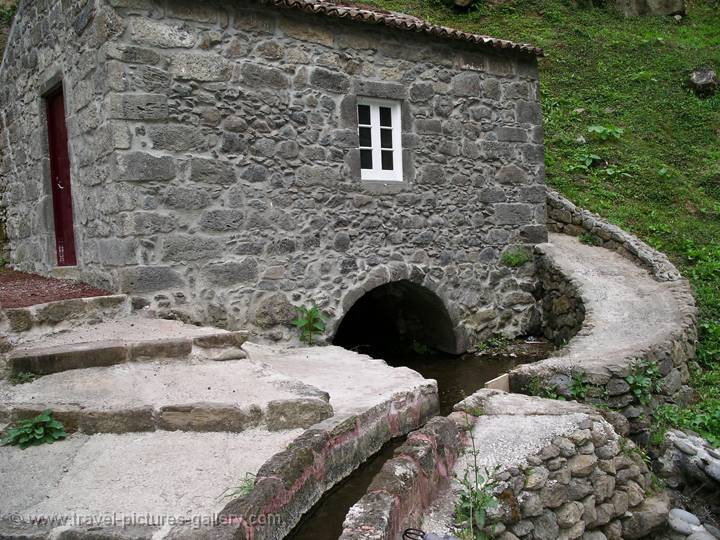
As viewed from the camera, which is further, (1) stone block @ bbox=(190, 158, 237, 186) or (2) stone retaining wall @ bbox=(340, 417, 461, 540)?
(1) stone block @ bbox=(190, 158, 237, 186)

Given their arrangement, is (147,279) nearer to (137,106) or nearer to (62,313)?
(62,313)

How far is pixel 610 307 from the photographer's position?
24.3 feet

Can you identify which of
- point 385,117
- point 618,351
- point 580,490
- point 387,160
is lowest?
point 580,490

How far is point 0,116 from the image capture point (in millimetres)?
9016

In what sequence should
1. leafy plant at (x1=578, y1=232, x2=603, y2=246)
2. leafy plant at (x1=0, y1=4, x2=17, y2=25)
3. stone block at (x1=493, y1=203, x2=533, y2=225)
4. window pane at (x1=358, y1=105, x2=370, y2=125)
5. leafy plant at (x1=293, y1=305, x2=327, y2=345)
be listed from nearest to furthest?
1. leafy plant at (x1=293, y1=305, x2=327, y2=345)
2. window pane at (x1=358, y1=105, x2=370, y2=125)
3. stone block at (x1=493, y1=203, x2=533, y2=225)
4. leafy plant at (x1=578, y1=232, x2=603, y2=246)
5. leafy plant at (x1=0, y1=4, x2=17, y2=25)

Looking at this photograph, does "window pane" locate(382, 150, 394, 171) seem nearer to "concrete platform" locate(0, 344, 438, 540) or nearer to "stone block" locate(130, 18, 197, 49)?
"stone block" locate(130, 18, 197, 49)

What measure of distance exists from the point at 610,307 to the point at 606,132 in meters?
5.75

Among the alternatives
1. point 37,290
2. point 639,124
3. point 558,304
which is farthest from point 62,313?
point 639,124

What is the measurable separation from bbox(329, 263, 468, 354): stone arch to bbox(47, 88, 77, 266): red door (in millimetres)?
3426

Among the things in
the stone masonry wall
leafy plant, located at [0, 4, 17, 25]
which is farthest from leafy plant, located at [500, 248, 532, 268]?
leafy plant, located at [0, 4, 17, 25]

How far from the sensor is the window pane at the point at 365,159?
7.50 metres

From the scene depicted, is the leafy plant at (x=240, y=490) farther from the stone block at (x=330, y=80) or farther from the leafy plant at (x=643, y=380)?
the stone block at (x=330, y=80)

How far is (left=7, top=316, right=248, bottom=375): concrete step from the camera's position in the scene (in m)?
4.46

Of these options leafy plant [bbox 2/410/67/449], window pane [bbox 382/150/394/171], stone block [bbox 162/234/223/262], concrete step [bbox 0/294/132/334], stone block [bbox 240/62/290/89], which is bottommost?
leafy plant [bbox 2/410/67/449]
